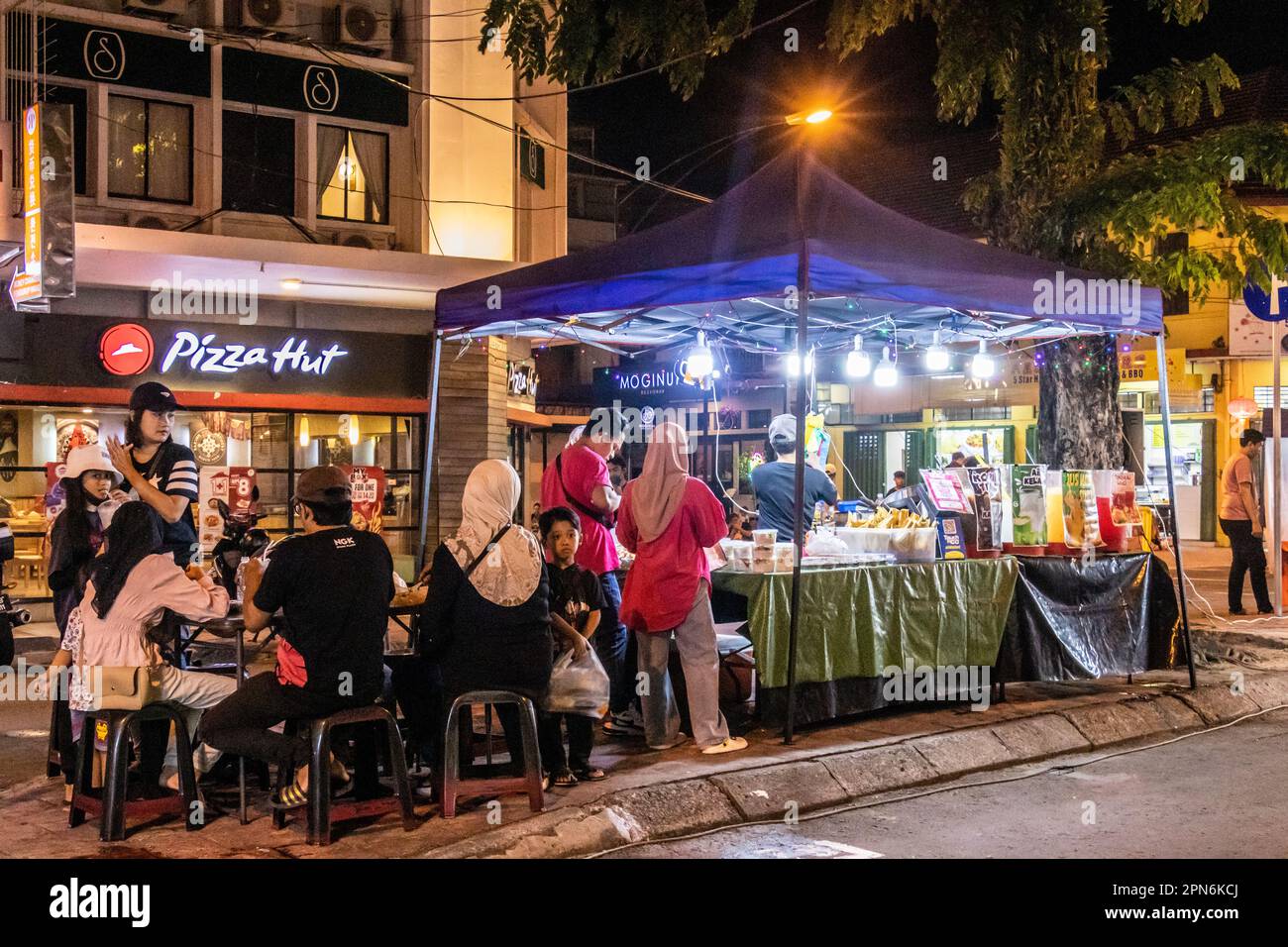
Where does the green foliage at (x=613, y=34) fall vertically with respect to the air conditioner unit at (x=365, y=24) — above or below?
below

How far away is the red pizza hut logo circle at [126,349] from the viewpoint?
14562mm

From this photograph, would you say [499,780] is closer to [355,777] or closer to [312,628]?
[355,777]

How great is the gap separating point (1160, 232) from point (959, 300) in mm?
4921

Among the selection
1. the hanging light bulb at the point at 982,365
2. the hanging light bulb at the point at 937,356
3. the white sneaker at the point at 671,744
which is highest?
the hanging light bulb at the point at 937,356

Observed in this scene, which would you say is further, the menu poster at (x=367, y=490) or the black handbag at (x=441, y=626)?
the menu poster at (x=367, y=490)

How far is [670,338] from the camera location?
11.1m

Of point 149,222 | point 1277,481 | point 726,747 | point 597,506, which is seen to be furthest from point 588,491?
point 149,222

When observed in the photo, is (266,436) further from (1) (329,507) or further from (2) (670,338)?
(1) (329,507)

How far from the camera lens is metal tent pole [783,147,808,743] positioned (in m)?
7.23

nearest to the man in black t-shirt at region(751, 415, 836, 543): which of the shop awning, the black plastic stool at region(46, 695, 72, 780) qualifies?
the shop awning

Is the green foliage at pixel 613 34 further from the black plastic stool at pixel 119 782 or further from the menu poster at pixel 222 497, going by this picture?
the black plastic stool at pixel 119 782

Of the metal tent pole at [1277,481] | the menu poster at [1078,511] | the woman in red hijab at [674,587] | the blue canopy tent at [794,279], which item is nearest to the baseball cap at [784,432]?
the blue canopy tent at [794,279]

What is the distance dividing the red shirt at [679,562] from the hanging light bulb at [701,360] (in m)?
3.34

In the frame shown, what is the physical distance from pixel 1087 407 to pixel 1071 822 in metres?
5.96
